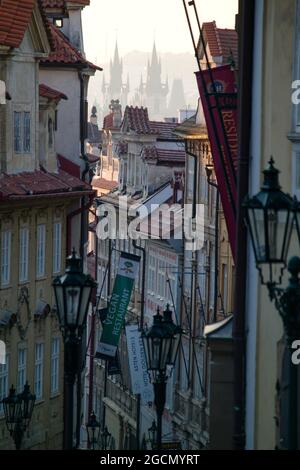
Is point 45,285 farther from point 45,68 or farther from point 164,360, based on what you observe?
point 164,360

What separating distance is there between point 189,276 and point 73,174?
31.2ft

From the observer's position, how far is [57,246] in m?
40.7

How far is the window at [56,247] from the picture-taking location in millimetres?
40441

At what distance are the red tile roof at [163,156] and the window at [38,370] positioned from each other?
970 inches

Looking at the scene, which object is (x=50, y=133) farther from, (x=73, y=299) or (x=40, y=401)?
(x=73, y=299)

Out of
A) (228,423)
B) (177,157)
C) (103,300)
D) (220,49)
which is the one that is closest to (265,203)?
(228,423)

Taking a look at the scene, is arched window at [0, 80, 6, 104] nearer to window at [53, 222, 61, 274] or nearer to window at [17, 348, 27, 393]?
window at [53, 222, 61, 274]

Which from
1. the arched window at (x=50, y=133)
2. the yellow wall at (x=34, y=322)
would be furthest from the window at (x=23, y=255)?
the arched window at (x=50, y=133)

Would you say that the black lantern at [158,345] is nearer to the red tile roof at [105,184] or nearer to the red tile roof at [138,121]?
the red tile roof at [138,121]

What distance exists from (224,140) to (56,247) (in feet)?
63.9

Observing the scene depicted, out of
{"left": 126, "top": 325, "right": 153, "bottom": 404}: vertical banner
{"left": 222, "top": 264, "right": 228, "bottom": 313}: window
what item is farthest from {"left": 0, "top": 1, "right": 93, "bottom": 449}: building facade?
{"left": 126, "top": 325, "right": 153, "bottom": 404}: vertical banner

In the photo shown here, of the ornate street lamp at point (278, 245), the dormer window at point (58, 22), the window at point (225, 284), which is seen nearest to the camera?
the ornate street lamp at point (278, 245)

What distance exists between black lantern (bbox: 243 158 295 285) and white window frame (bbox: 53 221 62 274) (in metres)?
25.7

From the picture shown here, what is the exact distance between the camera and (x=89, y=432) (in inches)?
1801
